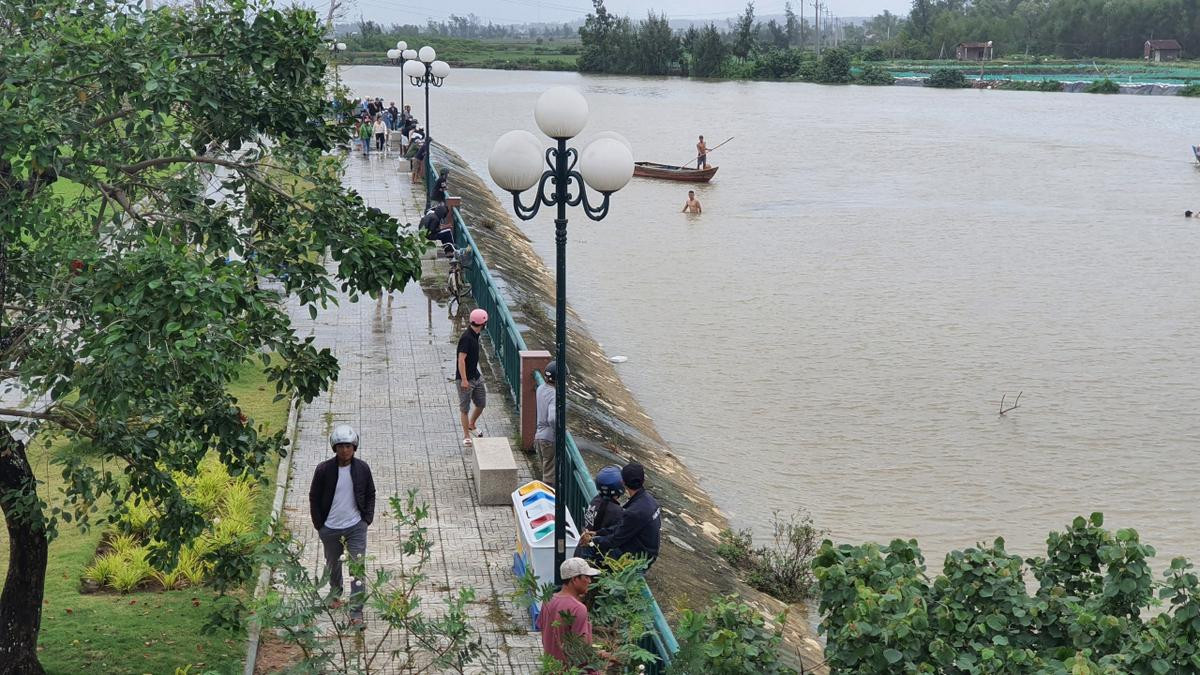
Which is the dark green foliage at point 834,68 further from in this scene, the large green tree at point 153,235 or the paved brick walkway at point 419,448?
the large green tree at point 153,235

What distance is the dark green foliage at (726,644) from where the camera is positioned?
20.2 feet

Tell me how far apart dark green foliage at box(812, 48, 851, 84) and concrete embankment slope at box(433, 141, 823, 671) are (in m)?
95.8

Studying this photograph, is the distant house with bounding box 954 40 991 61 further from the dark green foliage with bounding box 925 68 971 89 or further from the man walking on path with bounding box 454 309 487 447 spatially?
the man walking on path with bounding box 454 309 487 447

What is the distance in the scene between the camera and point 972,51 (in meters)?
159

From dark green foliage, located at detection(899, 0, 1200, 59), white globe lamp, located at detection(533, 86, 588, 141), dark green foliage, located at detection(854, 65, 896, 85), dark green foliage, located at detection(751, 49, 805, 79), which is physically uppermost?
dark green foliage, located at detection(899, 0, 1200, 59)

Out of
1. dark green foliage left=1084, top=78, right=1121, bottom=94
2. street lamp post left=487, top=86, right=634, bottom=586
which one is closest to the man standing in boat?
street lamp post left=487, top=86, right=634, bottom=586

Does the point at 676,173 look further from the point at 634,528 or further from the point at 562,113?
the point at 634,528

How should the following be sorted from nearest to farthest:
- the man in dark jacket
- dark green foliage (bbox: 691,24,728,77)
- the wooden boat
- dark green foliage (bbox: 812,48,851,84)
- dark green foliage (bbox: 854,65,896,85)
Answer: the man in dark jacket
the wooden boat
dark green foliage (bbox: 854,65,896,85)
dark green foliage (bbox: 812,48,851,84)
dark green foliage (bbox: 691,24,728,77)

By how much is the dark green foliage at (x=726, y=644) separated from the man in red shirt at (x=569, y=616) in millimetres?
699

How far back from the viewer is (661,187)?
51.4 metres

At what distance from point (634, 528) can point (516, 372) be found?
6.89 meters

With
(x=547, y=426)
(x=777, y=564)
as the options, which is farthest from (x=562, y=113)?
(x=777, y=564)

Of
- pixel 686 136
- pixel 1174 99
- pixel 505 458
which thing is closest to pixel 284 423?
pixel 505 458

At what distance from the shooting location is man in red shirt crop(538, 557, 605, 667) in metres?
7.02
